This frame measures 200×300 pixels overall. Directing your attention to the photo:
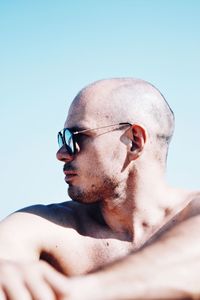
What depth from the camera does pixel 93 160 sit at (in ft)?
12.5

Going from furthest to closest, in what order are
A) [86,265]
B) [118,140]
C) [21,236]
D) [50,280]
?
[118,140] < [86,265] < [21,236] < [50,280]

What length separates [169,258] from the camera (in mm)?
1900

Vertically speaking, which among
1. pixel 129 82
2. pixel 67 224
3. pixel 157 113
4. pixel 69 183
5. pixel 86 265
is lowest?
pixel 86 265

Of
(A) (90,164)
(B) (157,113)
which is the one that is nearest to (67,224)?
(A) (90,164)

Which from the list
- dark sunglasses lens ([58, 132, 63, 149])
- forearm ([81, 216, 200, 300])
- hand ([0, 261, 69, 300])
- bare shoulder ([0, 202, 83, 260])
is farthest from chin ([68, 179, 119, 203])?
hand ([0, 261, 69, 300])

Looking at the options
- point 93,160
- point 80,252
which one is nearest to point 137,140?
point 93,160

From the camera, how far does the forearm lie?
62.7 inches

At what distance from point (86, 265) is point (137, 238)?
0.38 m

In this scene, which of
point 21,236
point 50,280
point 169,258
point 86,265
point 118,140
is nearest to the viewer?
point 50,280

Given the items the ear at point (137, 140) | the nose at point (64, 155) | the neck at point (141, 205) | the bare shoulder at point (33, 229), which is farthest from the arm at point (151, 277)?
the ear at point (137, 140)

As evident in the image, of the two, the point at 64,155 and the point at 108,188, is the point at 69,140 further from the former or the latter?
the point at 108,188

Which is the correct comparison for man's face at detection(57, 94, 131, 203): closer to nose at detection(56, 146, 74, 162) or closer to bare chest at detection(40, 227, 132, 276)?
nose at detection(56, 146, 74, 162)

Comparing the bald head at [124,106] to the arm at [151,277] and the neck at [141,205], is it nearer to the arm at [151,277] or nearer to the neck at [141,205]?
the neck at [141,205]

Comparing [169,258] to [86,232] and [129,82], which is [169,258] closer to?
[86,232]
